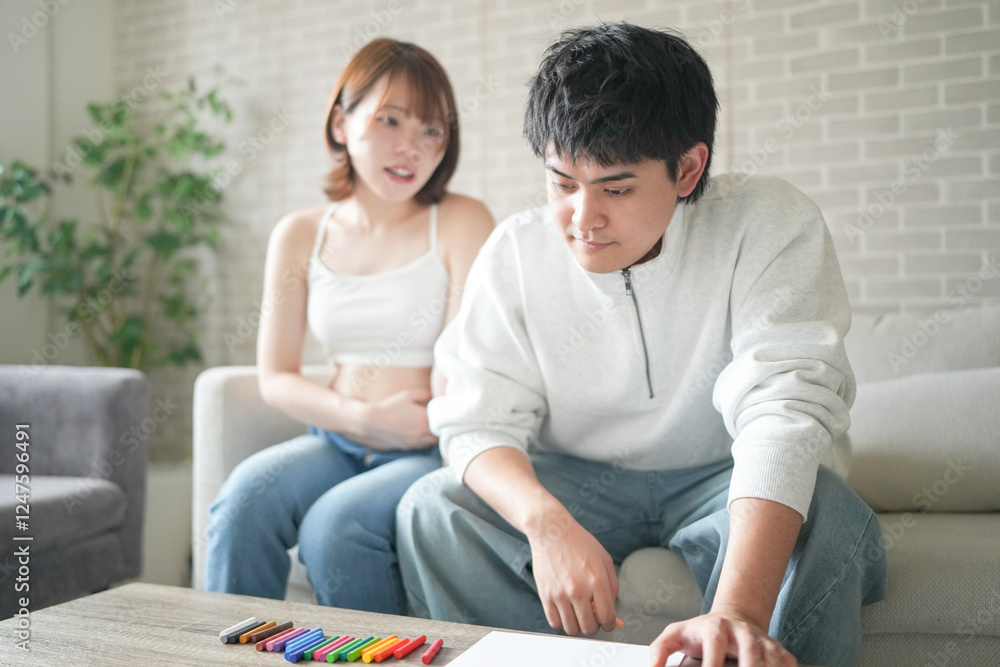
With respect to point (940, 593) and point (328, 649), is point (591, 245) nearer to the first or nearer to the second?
point (328, 649)

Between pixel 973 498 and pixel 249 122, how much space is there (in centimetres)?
283

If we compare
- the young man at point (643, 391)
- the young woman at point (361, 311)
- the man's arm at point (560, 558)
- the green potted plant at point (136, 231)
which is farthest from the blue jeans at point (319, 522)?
the green potted plant at point (136, 231)

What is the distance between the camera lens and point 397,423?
5.28 feet

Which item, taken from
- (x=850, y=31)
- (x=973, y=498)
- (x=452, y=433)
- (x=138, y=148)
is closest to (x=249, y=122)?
(x=138, y=148)

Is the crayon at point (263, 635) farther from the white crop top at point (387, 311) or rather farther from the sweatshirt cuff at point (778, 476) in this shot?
the white crop top at point (387, 311)

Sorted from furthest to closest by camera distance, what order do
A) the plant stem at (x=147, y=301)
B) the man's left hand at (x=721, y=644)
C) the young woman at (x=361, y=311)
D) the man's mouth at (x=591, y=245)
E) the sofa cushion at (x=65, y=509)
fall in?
the plant stem at (x=147, y=301)
the sofa cushion at (x=65, y=509)
the young woman at (x=361, y=311)
the man's mouth at (x=591, y=245)
the man's left hand at (x=721, y=644)

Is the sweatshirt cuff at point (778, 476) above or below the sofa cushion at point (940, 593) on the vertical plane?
above

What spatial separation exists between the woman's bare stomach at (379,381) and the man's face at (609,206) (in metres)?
0.67

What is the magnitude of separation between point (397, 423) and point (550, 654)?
31.9 inches

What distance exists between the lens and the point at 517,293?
53.5 inches

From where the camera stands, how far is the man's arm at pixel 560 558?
1.02 metres

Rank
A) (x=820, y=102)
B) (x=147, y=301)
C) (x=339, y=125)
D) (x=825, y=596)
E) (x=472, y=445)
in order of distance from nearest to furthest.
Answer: (x=825, y=596)
(x=472, y=445)
(x=339, y=125)
(x=820, y=102)
(x=147, y=301)

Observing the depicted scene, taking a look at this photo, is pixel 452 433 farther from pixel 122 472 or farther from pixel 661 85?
pixel 122 472

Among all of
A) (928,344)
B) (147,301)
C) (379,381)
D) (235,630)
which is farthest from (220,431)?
(147,301)
